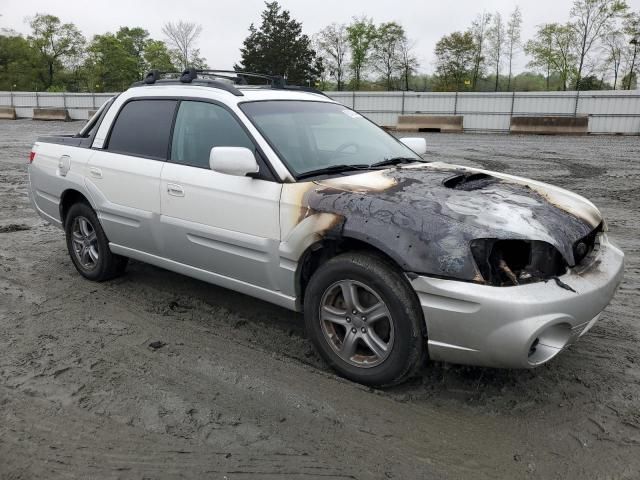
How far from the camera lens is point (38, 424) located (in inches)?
116

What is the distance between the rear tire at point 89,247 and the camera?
4.97 metres

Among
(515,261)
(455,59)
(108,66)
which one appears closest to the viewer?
(515,261)

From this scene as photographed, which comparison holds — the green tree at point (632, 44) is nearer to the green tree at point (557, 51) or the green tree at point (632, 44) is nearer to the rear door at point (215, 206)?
the green tree at point (557, 51)

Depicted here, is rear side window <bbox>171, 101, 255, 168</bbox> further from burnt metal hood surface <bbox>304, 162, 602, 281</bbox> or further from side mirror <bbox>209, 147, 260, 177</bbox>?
burnt metal hood surface <bbox>304, 162, 602, 281</bbox>

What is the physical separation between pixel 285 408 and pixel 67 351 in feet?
5.59

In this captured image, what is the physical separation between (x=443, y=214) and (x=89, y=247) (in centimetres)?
360

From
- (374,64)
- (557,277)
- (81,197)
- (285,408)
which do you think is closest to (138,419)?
(285,408)

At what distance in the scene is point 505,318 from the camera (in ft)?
8.92

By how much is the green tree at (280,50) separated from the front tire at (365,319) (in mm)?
56473

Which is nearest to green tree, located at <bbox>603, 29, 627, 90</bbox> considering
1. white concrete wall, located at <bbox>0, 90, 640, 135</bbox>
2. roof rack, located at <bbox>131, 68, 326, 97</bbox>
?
white concrete wall, located at <bbox>0, 90, 640, 135</bbox>

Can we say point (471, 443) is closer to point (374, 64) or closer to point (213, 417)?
point (213, 417)

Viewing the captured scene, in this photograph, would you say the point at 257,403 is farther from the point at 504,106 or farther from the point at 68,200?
the point at 504,106

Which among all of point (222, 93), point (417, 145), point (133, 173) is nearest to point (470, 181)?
point (417, 145)

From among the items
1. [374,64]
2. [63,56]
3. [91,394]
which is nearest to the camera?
[91,394]
